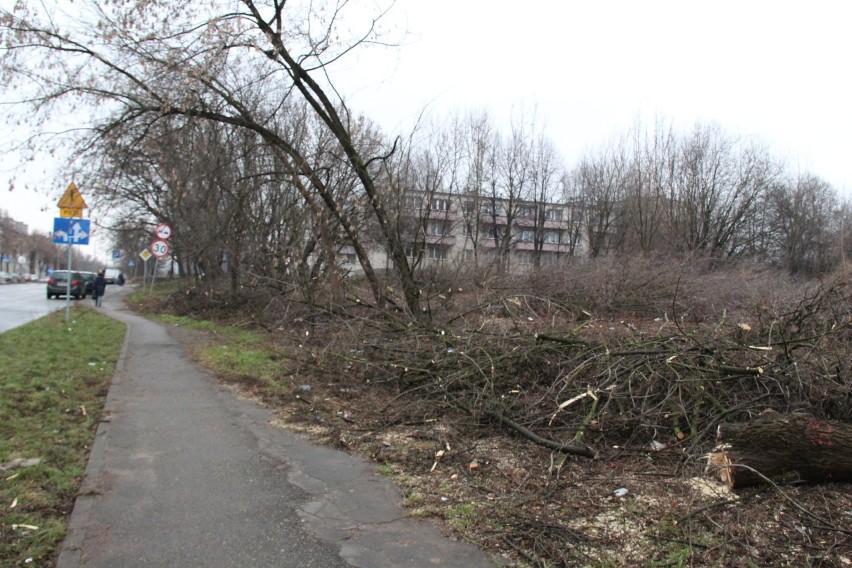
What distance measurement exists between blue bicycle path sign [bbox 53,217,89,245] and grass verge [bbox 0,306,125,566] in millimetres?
3331

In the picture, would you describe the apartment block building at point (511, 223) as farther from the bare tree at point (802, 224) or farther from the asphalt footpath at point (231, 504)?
the asphalt footpath at point (231, 504)

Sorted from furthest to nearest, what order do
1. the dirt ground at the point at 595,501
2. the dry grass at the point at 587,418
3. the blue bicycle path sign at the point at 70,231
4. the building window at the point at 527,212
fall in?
the building window at the point at 527,212 < the blue bicycle path sign at the point at 70,231 < the dry grass at the point at 587,418 < the dirt ground at the point at 595,501

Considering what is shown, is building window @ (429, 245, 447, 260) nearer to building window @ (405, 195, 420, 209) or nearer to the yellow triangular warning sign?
building window @ (405, 195, 420, 209)

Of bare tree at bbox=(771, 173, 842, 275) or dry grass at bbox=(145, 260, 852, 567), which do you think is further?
bare tree at bbox=(771, 173, 842, 275)

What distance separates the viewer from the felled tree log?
14.4ft

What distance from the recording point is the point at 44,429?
604 cm

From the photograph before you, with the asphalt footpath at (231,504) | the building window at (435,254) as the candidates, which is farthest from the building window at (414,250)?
the asphalt footpath at (231,504)

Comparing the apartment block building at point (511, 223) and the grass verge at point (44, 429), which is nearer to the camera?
the grass verge at point (44, 429)

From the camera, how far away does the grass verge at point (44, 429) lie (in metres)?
3.81

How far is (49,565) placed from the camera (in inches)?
136

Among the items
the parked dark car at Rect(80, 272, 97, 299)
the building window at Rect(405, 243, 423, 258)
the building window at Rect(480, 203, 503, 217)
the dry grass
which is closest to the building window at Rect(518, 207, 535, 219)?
the building window at Rect(480, 203, 503, 217)

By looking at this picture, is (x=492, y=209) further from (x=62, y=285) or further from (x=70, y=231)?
(x=70, y=231)

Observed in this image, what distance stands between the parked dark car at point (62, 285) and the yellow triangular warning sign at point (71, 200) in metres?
19.3

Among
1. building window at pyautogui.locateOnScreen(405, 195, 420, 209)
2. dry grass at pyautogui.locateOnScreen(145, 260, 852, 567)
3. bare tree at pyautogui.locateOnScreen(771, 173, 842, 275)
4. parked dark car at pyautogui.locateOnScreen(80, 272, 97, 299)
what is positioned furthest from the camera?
bare tree at pyautogui.locateOnScreen(771, 173, 842, 275)
